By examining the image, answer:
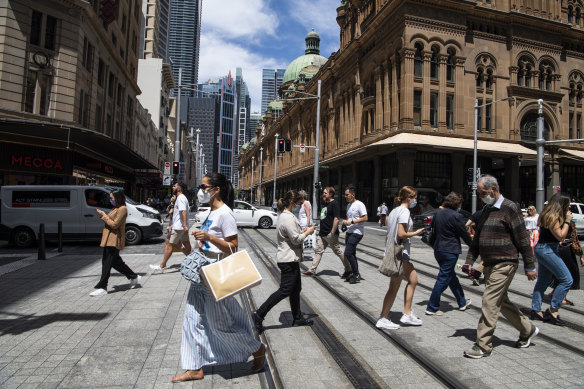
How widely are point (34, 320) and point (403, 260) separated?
519 cm

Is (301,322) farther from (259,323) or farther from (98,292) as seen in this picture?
(98,292)

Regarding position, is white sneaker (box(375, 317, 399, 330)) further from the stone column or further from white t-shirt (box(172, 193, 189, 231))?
the stone column

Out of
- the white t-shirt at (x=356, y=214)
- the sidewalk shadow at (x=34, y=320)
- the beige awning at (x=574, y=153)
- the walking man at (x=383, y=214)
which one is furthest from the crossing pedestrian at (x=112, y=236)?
the beige awning at (x=574, y=153)

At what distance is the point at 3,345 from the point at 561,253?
7845mm

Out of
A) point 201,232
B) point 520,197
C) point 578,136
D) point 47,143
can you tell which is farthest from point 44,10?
point 578,136

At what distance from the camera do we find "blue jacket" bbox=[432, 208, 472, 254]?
5.90 metres

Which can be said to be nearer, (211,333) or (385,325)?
(211,333)

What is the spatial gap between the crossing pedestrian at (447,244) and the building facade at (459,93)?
21.7 m

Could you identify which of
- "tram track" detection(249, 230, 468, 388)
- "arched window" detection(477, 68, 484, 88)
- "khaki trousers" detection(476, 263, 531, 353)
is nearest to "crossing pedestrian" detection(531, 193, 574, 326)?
"khaki trousers" detection(476, 263, 531, 353)

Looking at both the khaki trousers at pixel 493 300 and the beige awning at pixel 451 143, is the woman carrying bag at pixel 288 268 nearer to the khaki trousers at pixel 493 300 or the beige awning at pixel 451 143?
the khaki trousers at pixel 493 300

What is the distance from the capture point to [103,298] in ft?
21.4

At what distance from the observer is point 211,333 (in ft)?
12.0

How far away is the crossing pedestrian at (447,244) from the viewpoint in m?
5.84

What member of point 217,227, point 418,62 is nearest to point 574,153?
point 418,62
